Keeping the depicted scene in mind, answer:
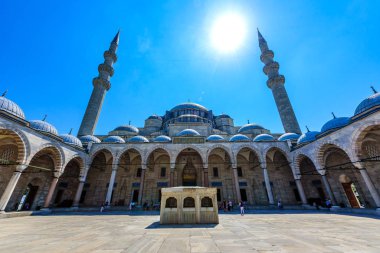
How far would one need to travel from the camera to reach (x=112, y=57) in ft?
95.3

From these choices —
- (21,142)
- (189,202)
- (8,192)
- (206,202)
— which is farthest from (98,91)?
(206,202)

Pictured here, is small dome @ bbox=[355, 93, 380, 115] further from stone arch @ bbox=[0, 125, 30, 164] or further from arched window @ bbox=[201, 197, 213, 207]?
stone arch @ bbox=[0, 125, 30, 164]

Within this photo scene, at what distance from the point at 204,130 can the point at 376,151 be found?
1732cm

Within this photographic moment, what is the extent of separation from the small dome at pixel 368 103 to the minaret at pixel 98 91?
98.9 feet

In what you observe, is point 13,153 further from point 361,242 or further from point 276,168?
point 276,168

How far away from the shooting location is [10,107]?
12.7m

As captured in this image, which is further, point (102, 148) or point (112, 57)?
point (112, 57)

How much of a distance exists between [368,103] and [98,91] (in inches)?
1269

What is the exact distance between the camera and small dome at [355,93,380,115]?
12.1 metres

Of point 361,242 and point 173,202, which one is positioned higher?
point 173,202

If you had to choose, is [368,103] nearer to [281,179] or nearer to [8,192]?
[281,179]

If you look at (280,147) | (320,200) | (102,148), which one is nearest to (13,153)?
(102,148)

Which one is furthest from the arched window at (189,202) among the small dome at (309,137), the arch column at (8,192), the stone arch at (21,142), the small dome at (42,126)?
the small dome at (42,126)

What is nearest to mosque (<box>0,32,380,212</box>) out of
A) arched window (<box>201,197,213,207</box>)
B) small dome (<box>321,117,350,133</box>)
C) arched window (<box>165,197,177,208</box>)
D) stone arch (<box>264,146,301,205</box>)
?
small dome (<box>321,117,350,133</box>)
